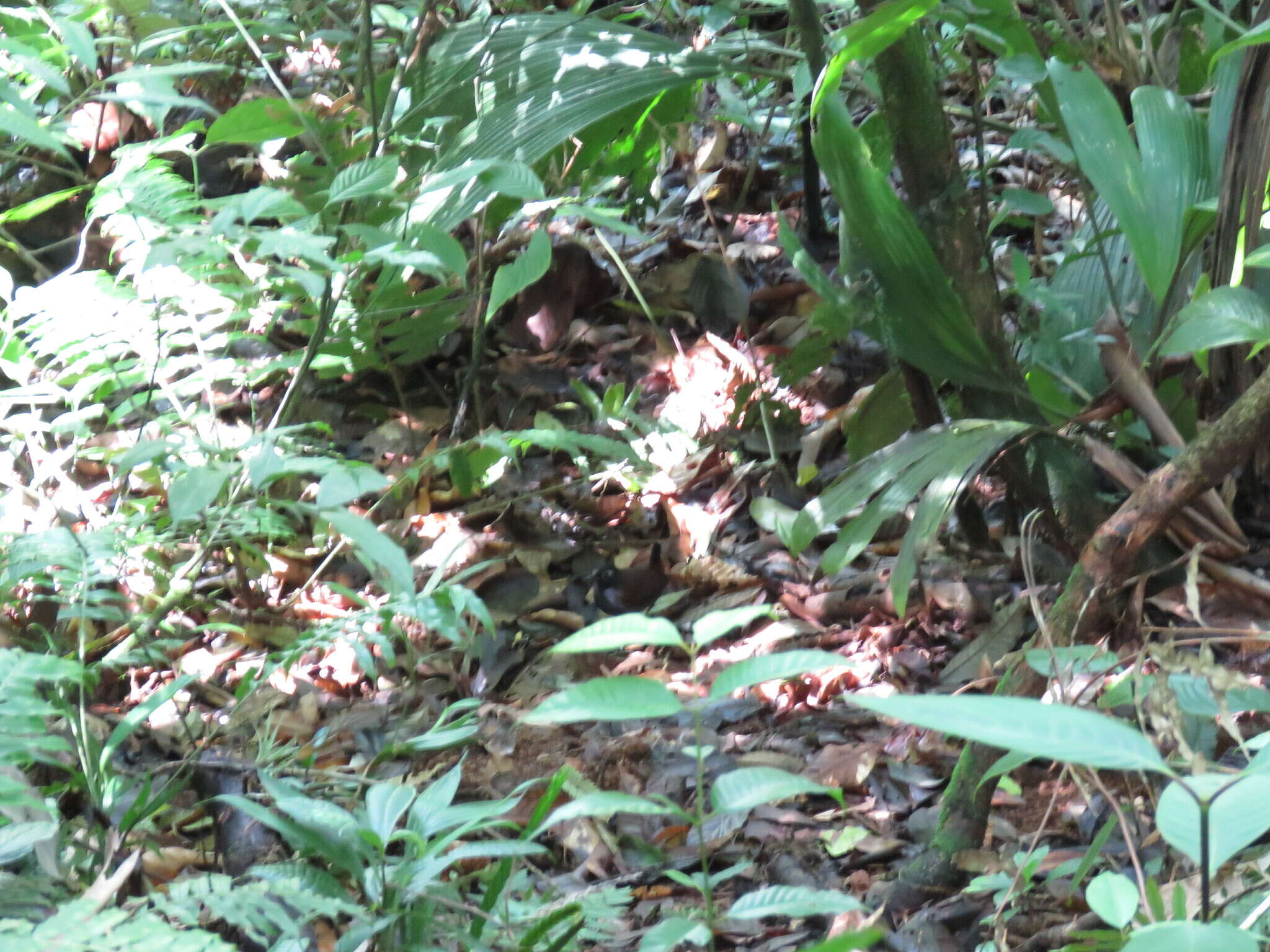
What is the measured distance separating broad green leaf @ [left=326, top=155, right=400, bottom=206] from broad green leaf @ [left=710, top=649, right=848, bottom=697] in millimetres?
654

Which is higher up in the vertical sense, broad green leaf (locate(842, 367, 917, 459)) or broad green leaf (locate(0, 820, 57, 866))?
broad green leaf (locate(0, 820, 57, 866))

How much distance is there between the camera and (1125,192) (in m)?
1.44

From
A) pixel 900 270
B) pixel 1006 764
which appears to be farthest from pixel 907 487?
pixel 1006 764

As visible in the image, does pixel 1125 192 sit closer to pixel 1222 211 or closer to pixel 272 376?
pixel 1222 211

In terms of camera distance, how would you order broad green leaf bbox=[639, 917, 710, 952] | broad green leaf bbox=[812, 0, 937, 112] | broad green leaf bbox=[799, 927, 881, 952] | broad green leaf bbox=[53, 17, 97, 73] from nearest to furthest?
broad green leaf bbox=[799, 927, 881, 952] < broad green leaf bbox=[639, 917, 710, 952] < broad green leaf bbox=[53, 17, 97, 73] < broad green leaf bbox=[812, 0, 937, 112]

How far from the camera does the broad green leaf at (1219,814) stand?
0.46 meters

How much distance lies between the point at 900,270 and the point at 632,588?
737 mm

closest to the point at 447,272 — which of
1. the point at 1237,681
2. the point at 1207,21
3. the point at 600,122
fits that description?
the point at 600,122

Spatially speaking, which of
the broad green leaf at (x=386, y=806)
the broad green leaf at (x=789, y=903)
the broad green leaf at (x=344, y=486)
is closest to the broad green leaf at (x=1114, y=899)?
the broad green leaf at (x=789, y=903)

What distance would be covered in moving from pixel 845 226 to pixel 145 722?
1247mm

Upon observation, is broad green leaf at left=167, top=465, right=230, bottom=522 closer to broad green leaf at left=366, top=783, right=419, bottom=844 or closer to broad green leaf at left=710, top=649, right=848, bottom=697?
broad green leaf at left=366, top=783, right=419, bottom=844

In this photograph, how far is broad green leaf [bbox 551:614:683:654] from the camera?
0.71m

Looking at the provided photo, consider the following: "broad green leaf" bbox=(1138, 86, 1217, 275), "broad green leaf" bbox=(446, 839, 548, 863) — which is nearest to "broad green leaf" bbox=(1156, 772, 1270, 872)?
"broad green leaf" bbox=(446, 839, 548, 863)

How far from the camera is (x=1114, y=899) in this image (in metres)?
0.69
